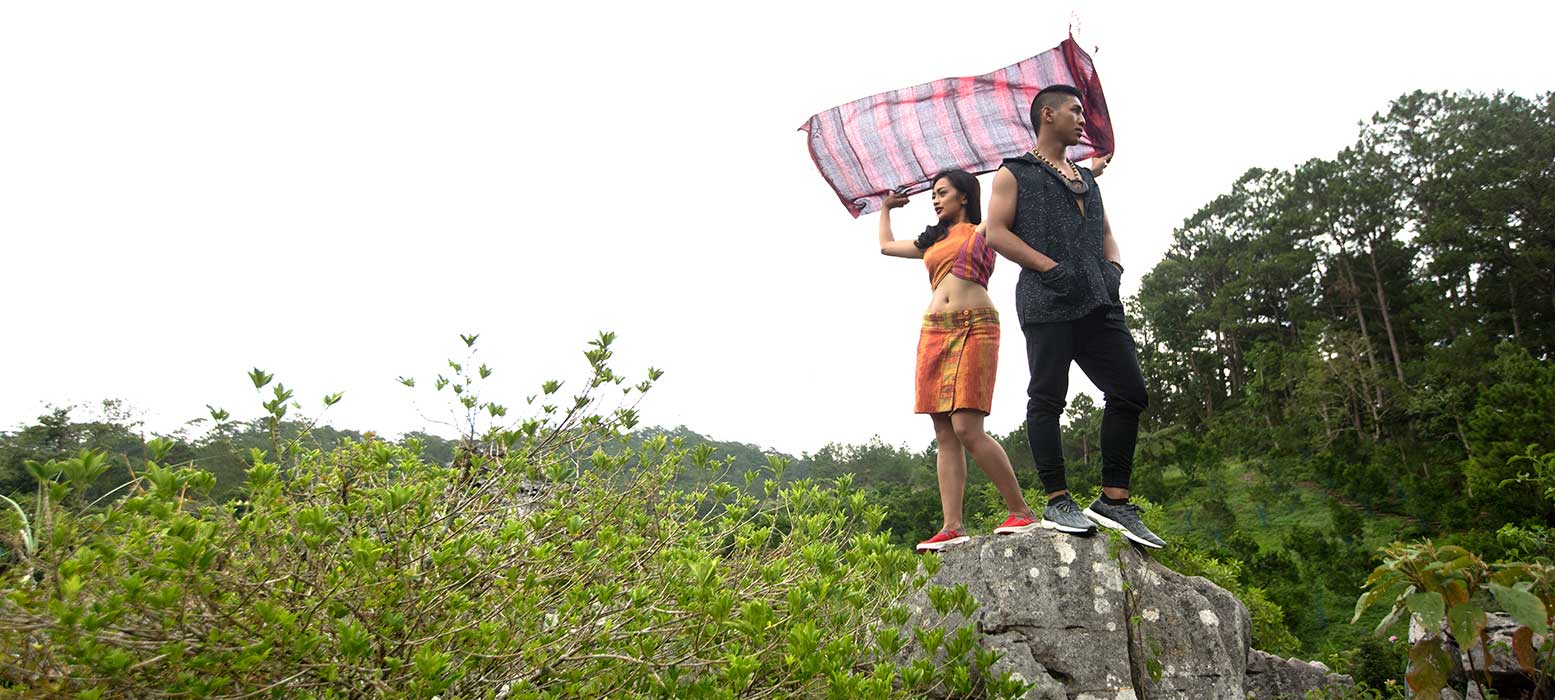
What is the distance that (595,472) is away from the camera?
10.2 ft

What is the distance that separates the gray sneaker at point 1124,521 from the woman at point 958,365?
0.27m

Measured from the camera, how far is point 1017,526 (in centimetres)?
329

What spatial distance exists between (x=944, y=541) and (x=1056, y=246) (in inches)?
51.6

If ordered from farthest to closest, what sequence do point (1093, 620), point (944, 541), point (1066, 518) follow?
point (944, 541)
point (1066, 518)
point (1093, 620)

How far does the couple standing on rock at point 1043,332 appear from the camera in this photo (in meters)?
3.33

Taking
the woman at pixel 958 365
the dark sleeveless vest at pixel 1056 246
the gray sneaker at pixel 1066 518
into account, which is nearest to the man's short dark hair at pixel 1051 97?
the dark sleeveless vest at pixel 1056 246

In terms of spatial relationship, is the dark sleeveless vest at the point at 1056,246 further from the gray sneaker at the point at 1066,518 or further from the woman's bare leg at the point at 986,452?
the gray sneaker at the point at 1066,518

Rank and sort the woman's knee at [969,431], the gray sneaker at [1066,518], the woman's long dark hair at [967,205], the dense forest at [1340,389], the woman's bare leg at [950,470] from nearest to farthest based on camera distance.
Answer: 1. the gray sneaker at [1066,518]
2. the woman's knee at [969,431]
3. the woman's bare leg at [950,470]
4. the woman's long dark hair at [967,205]
5. the dense forest at [1340,389]

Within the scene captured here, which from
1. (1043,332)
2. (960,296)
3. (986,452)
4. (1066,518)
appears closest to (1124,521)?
(1066,518)

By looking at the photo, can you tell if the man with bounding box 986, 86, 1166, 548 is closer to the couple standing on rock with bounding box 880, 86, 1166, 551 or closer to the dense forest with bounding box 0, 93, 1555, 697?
the couple standing on rock with bounding box 880, 86, 1166, 551

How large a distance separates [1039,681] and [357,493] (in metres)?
2.20

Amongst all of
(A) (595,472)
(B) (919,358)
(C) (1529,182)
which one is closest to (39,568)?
(A) (595,472)

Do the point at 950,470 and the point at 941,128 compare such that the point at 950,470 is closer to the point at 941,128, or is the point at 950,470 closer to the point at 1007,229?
the point at 1007,229

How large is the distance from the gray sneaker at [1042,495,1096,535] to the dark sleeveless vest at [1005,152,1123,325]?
73 centimetres
